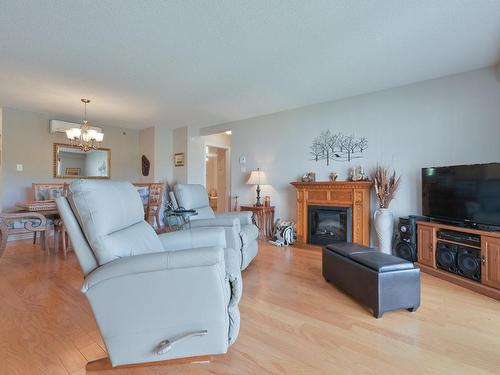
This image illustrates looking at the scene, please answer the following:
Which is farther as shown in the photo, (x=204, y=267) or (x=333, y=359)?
(x=333, y=359)

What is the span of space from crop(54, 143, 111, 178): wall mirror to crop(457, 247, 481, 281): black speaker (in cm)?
608

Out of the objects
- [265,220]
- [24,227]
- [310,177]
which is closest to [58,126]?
[24,227]

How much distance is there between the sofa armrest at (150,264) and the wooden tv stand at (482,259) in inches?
97.9

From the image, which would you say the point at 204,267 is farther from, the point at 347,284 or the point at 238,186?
the point at 238,186

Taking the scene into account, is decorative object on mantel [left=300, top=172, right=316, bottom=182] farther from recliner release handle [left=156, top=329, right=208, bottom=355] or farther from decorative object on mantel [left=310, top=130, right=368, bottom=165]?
recliner release handle [left=156, top=329, right=208, bottom=355]

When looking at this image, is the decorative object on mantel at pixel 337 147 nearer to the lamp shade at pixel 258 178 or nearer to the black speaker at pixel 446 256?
the lamp shade at pixel 258 178

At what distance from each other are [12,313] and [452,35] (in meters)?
4.25

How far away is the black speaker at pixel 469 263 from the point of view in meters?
2.31

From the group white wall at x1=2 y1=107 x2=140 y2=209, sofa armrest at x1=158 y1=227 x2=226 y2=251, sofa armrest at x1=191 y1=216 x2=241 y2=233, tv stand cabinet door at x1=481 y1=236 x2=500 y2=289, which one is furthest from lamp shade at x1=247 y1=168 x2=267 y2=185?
white wall at x1=2 y1=107 x2=140 y2=209

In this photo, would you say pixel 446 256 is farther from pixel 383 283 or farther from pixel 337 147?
pixel 337 147

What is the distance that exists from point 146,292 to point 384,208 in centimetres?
303

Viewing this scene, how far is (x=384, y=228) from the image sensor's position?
315 cm

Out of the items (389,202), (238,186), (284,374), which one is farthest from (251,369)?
(238,186)

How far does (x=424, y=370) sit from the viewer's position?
51.8 inches
